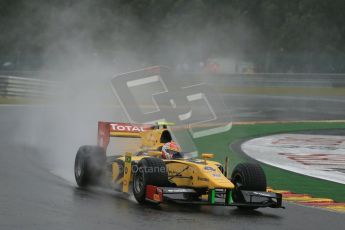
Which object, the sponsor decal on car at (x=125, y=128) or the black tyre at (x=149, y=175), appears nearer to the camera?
the black tyre at (x=149, y=175)

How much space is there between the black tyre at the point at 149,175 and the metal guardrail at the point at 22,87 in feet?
74.0

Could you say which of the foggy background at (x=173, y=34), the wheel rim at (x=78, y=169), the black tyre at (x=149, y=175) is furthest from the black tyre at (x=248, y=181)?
the foggy background at (x=173, y=34)

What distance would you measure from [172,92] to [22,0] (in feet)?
25.2

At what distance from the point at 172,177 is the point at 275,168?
489cm

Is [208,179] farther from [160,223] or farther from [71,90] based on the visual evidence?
[71,90]

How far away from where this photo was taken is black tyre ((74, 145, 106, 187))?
1341cm

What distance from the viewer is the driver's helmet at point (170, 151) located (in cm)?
1274

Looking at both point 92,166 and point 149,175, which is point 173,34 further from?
point 149,175

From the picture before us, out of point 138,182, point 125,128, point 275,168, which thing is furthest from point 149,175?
point 275,168

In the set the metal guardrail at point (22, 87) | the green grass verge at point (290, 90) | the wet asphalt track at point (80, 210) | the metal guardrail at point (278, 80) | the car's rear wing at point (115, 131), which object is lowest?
the wet asphalt track at point (80, 210)

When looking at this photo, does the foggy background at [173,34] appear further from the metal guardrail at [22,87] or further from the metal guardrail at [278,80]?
the metal guardrail at [22,87]

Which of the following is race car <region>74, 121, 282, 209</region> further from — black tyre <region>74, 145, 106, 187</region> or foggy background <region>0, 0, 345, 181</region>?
foggy background <region>0, 0, 345, 181</region>

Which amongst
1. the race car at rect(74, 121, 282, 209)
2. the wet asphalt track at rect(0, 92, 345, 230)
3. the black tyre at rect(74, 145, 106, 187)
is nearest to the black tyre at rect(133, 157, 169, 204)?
the race car at rect(74, 121, 282, 209)

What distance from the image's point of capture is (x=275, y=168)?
16.6m
